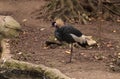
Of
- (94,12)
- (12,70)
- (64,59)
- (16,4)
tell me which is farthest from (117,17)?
(12,70)

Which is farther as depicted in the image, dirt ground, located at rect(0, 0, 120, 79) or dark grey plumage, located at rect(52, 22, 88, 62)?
dark grey plumage, located at rect(52, 22, 88, 62)

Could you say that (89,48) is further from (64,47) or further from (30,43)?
(30,43)

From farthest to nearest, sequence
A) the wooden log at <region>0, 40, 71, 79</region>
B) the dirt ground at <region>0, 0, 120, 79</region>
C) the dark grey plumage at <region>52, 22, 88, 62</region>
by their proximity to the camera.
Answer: the dark grey plumage at <region>52, 22, 88, 62</region> < the dirt ground at <region>0, 0, 120, 79</region> < the wooden log at <region>0, 40, 71, 79</region>

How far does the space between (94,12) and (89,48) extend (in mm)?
3880

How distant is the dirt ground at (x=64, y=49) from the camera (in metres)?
9.37

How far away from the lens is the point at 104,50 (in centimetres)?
1121

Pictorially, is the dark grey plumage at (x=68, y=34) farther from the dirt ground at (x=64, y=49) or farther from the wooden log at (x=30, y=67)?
the wooden log at (x=30, y=67)

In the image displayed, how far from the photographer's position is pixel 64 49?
11125 mm

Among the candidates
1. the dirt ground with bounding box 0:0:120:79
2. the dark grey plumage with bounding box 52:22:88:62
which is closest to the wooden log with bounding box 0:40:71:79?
the dirt ground with bounding box 0:0:120:79

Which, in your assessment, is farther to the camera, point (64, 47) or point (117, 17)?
point (117, 17)

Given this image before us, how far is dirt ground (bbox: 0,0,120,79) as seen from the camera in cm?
937

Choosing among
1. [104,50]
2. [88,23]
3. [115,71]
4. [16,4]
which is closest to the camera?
[115,71]

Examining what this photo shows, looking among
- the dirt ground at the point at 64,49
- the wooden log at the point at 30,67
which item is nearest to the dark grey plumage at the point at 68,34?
the dirt ground at the point at 64,49

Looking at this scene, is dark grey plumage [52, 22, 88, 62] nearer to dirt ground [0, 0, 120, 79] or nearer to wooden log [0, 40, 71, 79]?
dirt ground [0, 0, 120, 79]
